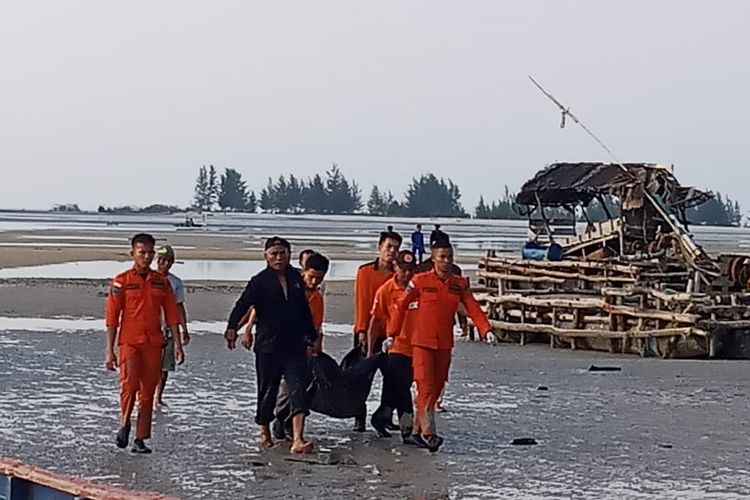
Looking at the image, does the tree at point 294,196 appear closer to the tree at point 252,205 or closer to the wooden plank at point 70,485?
the tree at point 252,205

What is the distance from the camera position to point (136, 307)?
10719 millimetres

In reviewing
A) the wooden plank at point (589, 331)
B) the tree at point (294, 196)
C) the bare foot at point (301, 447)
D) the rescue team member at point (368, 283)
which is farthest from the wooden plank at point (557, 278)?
the tree at point (294, 196)

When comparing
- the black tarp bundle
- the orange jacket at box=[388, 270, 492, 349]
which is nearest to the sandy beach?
the black tarp bundle

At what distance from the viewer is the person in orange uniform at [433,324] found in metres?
11.0

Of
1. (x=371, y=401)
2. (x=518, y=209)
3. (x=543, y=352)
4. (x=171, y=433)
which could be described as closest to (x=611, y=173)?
(x=518, y=209)

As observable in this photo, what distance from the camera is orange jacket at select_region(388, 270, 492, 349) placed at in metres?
11.0

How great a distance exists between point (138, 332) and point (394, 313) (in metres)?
2.06

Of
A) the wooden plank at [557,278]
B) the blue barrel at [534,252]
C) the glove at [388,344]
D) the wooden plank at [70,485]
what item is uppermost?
the blue barrel at [534,252]

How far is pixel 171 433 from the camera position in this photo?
1190cm

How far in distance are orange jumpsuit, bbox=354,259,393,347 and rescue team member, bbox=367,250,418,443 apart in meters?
0.29

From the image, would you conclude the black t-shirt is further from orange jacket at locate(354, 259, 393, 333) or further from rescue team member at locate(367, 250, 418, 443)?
orange jacket at locate(354, 259, 393, 333)

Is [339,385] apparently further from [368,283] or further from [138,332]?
[138,332]

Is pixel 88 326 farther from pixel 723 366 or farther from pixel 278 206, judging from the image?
pixel 278 206

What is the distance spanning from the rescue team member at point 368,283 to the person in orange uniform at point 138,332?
6.55ft
